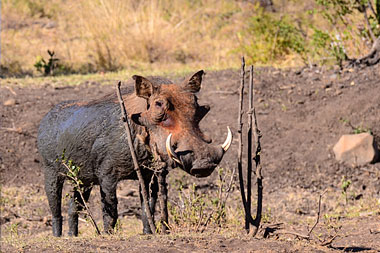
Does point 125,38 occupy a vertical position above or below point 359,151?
above

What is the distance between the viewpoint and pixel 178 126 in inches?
194

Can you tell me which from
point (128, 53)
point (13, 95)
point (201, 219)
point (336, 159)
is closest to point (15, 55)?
point (128, 53)

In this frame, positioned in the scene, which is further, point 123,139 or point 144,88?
point 123,139

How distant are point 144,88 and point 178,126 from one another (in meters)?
0.45

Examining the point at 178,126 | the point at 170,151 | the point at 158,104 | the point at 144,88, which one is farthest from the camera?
the point at 144,88

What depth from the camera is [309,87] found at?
10031 millimetres

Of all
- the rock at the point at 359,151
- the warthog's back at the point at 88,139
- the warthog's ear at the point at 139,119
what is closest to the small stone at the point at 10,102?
the warthog's back at the point at 88,139

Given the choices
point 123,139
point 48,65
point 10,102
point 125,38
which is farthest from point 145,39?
point 123,139

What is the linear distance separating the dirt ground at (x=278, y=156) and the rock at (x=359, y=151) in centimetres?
8

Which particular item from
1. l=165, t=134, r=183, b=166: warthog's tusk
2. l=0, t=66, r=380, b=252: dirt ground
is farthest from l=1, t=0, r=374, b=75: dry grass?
l=165, t=134, r=183, b=166: warthog's tusk

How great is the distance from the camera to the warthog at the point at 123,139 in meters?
4.73

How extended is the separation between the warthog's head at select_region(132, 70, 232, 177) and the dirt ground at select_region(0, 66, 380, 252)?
1.94ft

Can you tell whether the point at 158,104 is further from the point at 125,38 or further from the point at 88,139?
the point at 125,38

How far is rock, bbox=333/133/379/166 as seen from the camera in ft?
27.1
